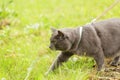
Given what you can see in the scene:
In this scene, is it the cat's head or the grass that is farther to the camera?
the grass

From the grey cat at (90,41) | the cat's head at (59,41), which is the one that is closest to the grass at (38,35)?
the grey cat at (90,41)

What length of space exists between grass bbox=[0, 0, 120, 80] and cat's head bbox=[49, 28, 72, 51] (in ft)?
0.90

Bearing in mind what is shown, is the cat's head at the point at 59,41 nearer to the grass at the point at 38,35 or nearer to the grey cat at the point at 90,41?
the grey cat at the point at 90,41

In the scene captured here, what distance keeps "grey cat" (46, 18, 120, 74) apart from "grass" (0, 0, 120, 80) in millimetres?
161

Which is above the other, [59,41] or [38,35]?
[59,41]

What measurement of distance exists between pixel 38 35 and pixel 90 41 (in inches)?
90.6

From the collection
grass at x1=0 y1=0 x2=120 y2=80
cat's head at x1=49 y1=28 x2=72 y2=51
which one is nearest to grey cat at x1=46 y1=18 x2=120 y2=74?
cat's head at x1=49 y1=28 x2=72 y2=51

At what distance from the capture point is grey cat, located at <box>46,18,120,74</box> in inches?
178

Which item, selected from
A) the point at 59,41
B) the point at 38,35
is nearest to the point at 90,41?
the point at 59,41

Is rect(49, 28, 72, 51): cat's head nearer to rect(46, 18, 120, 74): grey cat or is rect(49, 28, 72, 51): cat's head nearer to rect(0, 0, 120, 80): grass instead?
rect(46, 18, 120, 74): grey cat

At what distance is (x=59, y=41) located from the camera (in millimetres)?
4527

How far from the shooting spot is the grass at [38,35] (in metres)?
4.59

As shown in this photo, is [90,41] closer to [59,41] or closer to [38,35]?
[59,41]

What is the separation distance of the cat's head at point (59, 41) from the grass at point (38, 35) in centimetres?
27
